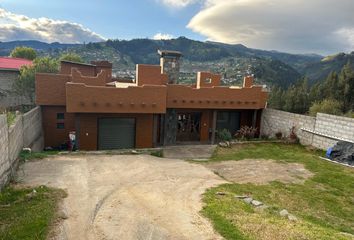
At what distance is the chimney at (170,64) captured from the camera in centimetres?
2756

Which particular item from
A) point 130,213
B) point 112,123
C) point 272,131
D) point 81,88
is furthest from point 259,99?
point 130,213

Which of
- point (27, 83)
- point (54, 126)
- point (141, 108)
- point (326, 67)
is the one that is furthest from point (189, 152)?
point (326, 67)

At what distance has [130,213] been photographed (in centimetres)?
857

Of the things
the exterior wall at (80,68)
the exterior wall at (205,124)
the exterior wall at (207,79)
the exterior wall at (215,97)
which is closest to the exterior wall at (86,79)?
the exterior wall at (215,97)

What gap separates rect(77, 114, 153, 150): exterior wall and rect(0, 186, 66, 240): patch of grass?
950 centimetres

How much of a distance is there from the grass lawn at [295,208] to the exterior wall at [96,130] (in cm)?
926

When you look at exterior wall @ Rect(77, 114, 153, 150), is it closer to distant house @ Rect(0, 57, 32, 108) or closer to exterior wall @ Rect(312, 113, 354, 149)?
exterior wall @ Rect(312, 113, 354, 149)

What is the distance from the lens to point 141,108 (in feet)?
65.6

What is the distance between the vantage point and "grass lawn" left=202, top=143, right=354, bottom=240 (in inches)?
293

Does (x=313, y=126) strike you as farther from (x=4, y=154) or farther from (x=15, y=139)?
(x=4, y=154)

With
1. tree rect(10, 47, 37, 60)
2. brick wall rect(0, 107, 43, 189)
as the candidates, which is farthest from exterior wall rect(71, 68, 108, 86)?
tree rect(10, 47, 37, 60)

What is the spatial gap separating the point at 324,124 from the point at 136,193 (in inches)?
594

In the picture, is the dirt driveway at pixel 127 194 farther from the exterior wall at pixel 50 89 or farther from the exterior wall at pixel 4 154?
the exterior wall at pixel 50 89

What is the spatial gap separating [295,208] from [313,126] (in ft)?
40.0
